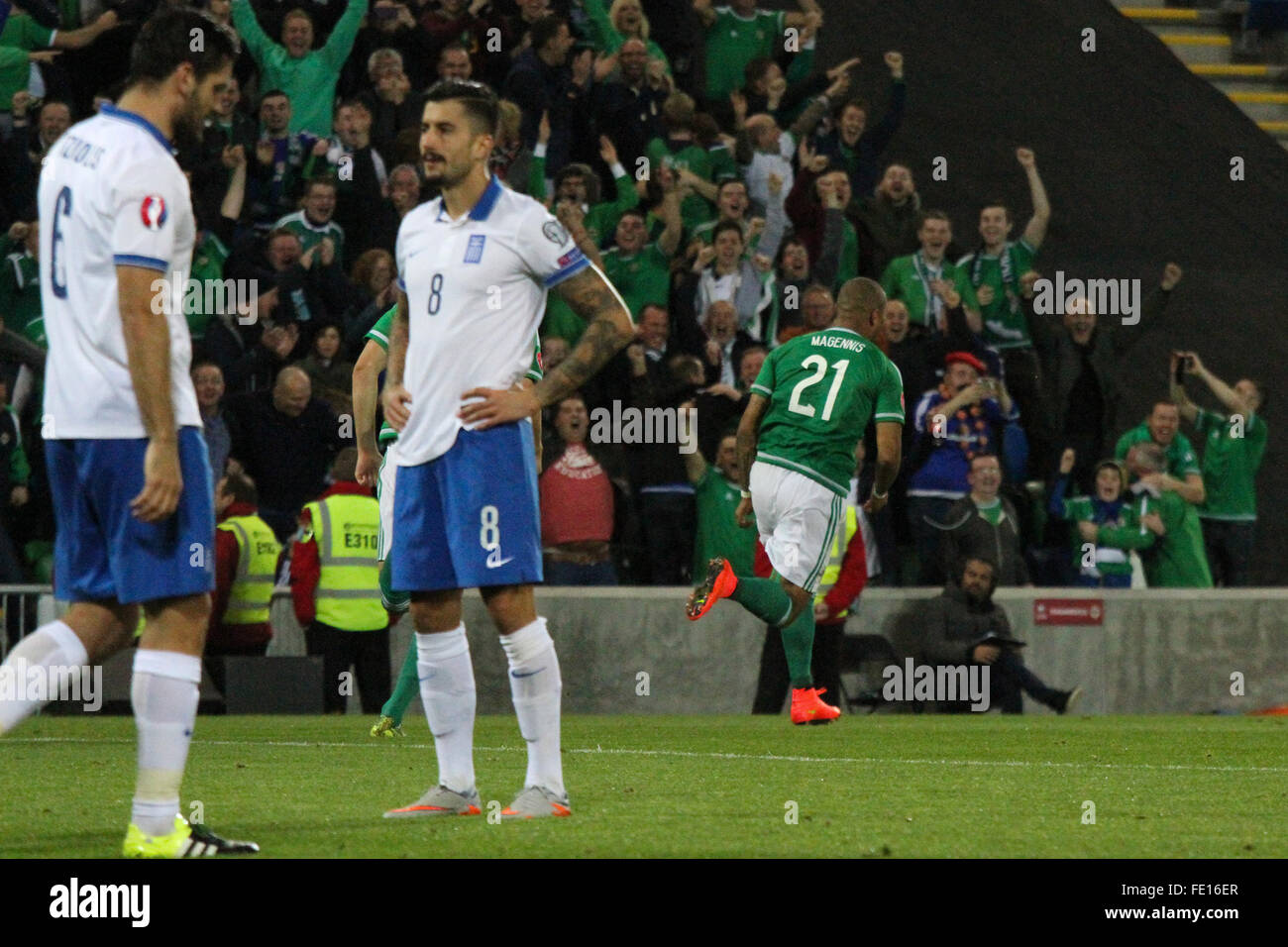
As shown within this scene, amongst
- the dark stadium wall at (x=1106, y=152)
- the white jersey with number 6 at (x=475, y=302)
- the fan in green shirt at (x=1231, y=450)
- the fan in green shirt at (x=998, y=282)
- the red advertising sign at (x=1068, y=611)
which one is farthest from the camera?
the dark stadium wall at (x=1106, y=152)

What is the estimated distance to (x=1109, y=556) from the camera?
1733 centimetres

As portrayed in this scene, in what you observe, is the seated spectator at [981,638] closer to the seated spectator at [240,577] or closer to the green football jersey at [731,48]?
the seated spectator at [240,577]

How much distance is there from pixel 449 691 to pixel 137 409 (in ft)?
5.68

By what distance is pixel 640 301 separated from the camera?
56.2 feet

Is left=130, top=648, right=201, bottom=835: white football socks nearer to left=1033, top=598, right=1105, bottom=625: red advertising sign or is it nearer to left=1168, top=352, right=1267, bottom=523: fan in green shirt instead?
left=1033, top=598, right=1105, bottom=625: red advertising sign

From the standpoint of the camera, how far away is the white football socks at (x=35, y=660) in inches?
248

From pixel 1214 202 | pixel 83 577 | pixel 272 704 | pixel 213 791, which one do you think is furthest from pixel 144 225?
pixel 1214 202

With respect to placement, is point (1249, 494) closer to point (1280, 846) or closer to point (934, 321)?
point (934, 321)

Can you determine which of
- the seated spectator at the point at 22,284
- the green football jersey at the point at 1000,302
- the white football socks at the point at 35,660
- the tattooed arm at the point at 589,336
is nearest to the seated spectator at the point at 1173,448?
the green football jersey at the point at 1000,302

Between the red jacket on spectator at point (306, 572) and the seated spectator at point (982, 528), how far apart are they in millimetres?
4223

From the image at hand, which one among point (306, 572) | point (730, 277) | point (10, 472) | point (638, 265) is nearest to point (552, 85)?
point (638, 265)

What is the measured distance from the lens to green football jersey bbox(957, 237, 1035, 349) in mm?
18203

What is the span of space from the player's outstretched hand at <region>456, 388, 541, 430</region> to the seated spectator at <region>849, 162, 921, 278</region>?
1141cm
